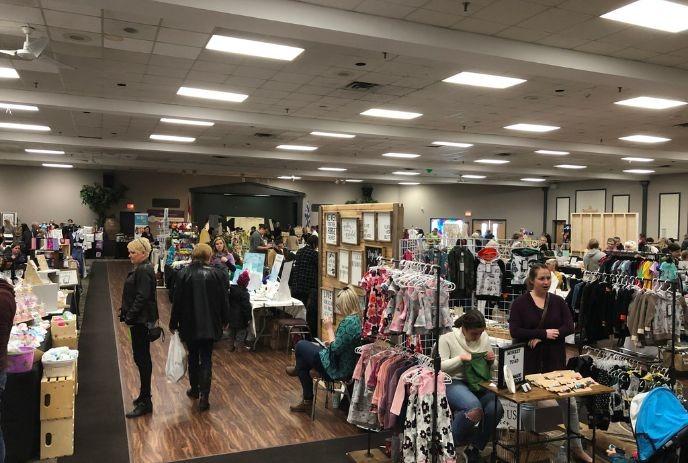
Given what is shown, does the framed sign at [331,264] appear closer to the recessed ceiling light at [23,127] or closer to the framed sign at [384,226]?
the framed sign at [384,226]

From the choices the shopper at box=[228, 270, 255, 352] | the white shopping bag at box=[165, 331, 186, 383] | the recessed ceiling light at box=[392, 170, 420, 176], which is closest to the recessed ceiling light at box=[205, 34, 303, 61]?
the shopper at box=[228, 270, 255, 352]

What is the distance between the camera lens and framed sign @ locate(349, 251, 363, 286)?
5.55 meters

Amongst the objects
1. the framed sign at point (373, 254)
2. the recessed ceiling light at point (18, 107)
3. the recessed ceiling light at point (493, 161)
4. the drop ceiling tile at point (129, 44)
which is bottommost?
the framed sign at point (373, 254)

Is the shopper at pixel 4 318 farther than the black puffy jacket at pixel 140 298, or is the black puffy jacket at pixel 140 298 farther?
the black puffy jacket at pixel 140 298

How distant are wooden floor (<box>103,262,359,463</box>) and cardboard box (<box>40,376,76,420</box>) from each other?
0.57m

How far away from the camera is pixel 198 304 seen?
4664 millimetres


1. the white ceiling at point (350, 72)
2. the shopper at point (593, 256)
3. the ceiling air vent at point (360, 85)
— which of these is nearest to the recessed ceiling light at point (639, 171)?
the white ceiling at point (350, 72)

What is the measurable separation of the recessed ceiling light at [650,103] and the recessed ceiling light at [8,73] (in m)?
8.87

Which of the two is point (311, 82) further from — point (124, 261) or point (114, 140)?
point (124, 261)

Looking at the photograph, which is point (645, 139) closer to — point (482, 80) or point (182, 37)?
point (482, 80)

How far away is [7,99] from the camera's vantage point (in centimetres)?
862

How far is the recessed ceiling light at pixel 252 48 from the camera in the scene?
606 cm

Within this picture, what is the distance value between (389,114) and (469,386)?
715 cm

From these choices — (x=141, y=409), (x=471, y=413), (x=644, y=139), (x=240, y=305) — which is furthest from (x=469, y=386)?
(x=644, y=139)
